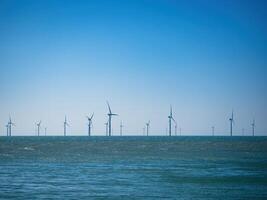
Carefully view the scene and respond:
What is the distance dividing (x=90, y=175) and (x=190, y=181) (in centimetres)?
1206

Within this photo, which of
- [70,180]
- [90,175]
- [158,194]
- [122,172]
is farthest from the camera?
[122,172]

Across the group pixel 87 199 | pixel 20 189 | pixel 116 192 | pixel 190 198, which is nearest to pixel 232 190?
pixel 190 198

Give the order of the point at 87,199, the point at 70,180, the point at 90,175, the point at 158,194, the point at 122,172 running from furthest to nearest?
the point at 122,172, the point at 90,175, the point at 70,180, the point at 158,194, the point at 87,199

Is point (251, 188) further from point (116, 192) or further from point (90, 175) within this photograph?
point (90, 175)

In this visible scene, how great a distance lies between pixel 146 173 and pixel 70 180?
11065mm

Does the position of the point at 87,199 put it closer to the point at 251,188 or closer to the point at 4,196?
the point at 4,196

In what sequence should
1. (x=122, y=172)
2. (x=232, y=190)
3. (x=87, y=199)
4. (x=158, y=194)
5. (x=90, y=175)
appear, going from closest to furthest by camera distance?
(x=87, y=199), (x=158, y=194), (x=232, y=190), (x=90, y=175), (x=122, y=172)

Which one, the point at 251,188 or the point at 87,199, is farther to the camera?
the point at 251,188

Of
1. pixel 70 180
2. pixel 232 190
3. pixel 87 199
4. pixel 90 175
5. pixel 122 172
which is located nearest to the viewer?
pixel 87 199

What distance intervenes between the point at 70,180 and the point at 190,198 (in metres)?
14.9

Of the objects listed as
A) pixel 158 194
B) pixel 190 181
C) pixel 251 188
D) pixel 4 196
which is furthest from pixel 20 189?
pixel 251 188

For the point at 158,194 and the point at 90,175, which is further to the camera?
the point at 90,175

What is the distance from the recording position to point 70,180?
4131cm

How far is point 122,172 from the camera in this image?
4959 centimetres
